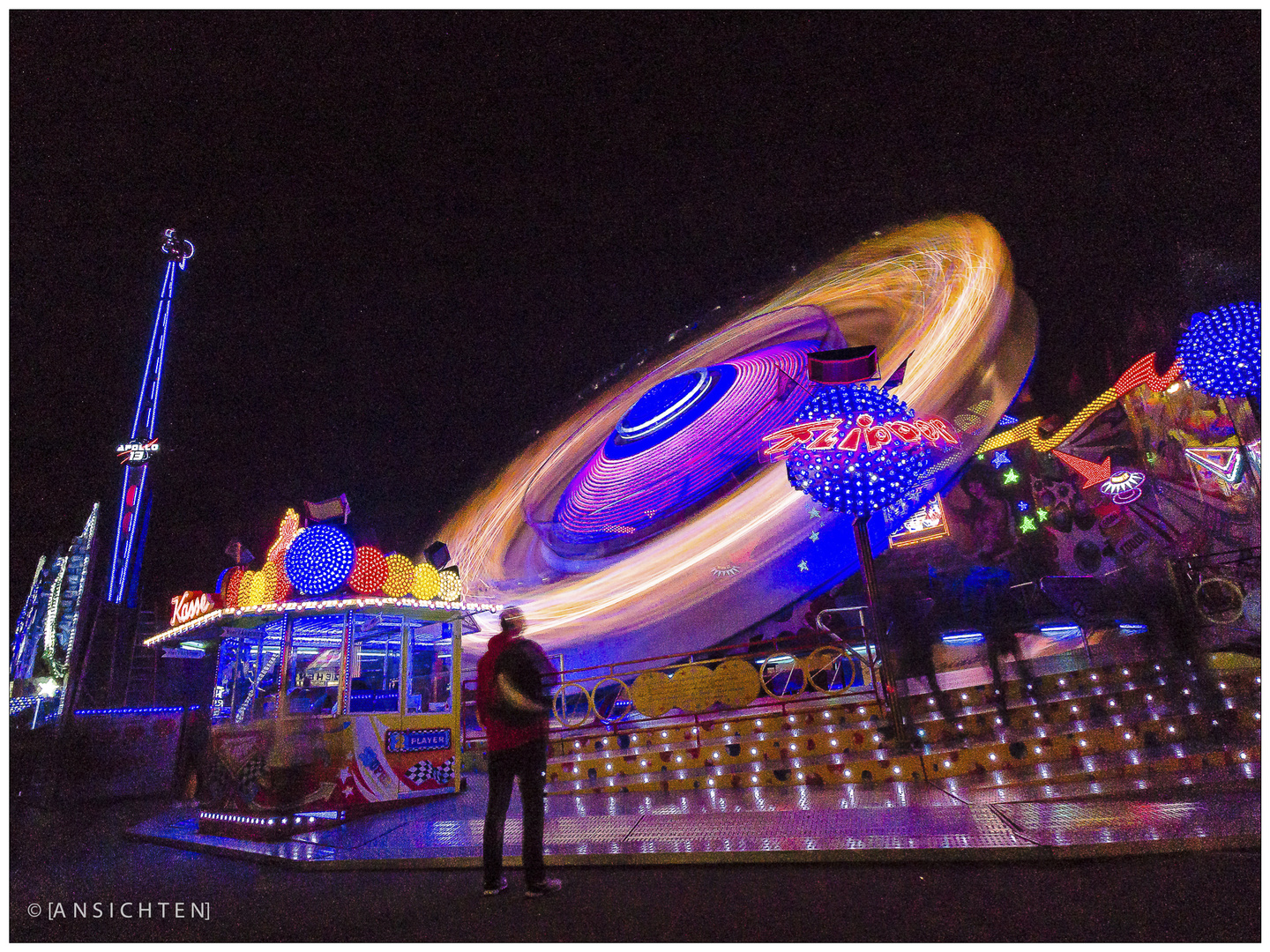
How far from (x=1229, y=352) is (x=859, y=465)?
705 centimetres

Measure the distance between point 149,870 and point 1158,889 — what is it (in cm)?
800

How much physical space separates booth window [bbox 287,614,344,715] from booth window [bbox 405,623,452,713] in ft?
3.66

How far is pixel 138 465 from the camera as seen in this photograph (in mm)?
23984

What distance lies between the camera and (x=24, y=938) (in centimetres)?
418

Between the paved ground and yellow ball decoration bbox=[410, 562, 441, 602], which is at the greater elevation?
yellow ball decoration bbox=[410, 562, 441, 602]

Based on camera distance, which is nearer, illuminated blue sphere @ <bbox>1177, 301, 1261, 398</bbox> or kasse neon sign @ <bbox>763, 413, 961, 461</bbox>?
kasse neon sign @ <bbox>763, 413, 961, 461</bbox>

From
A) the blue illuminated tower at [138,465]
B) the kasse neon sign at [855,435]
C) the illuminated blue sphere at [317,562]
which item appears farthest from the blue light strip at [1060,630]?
the blue illuminated tower at [138,465]

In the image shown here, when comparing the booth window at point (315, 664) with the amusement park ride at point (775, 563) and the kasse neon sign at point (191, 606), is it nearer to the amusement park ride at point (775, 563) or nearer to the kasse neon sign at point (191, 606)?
the amusement park ride at point (775, 563)

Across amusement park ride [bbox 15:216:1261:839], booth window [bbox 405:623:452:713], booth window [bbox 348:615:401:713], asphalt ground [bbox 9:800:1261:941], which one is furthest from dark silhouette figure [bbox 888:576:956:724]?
booth window [bbox 348:615:401:713]

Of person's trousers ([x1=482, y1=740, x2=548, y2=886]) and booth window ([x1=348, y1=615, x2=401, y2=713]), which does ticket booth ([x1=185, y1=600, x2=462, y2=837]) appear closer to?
booth window ([x1=348, y1=615, x2=401, y2=713])

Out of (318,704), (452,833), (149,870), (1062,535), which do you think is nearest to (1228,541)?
(1062,535)

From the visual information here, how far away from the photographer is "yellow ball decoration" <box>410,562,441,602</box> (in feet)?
35.1

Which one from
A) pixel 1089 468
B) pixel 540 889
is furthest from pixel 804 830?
pixel 1089 468

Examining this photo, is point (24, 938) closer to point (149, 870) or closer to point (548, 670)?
point (149, 870)
